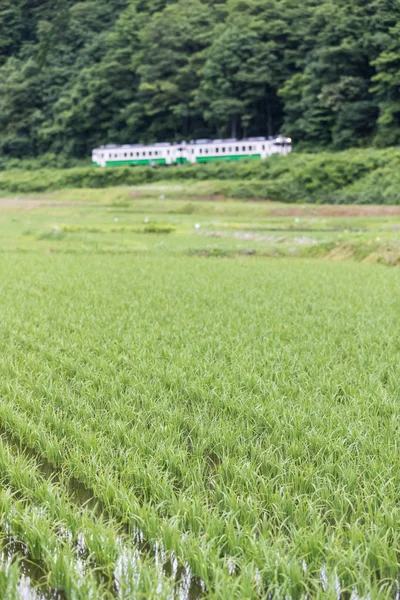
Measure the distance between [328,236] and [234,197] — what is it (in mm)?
16469

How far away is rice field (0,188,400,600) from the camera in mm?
2447

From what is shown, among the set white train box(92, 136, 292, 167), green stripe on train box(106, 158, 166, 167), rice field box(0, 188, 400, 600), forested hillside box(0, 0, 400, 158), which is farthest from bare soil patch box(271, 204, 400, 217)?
rice field box(0, 188, 400, 600)

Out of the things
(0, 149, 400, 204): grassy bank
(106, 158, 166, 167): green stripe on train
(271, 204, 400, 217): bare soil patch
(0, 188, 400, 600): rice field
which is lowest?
(271, 204, 400, 217): bare soil patch

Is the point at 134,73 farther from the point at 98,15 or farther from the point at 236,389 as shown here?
the point at 236,389

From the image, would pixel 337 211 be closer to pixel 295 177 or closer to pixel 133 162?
pixel 295 177

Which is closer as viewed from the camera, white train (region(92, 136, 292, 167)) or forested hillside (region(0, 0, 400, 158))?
forested hillside (region(0, 0, 400, 158))

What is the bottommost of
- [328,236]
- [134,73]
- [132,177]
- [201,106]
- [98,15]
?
[328,236]

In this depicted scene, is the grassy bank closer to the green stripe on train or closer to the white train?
the green stripe on train

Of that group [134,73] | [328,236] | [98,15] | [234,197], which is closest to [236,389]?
[328,236]

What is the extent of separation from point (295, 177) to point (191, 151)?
44.8ft

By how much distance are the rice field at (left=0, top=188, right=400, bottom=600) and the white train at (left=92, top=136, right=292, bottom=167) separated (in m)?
39.8

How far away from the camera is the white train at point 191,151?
46469 mm

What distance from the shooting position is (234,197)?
37031 millimetres

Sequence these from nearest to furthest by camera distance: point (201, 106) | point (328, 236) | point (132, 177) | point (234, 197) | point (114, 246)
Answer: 1. point (114, 246)
2. point (328, 236)
3. point (234, 197)
4. point (132, 177)
5. point (201, 106)
